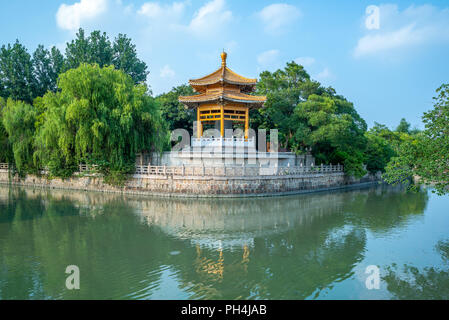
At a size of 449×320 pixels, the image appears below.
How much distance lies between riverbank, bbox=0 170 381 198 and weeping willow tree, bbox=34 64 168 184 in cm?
113

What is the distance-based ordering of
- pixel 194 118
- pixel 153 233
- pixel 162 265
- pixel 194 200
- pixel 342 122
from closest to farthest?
pixel 162 265
pixel 153 233
pixel 194 200
pixel 342 122
pixel 194 118

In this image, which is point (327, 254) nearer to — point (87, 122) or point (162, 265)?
point (162, 265)

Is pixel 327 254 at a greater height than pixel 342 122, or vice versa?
pixel 342 122

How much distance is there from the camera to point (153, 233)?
10000 millimetres

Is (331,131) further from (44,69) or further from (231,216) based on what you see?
(44,69)

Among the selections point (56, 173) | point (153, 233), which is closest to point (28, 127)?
point (56, 173)

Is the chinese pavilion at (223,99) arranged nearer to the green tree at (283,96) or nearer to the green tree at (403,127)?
the green tree at (283,96)

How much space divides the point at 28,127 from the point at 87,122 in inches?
253

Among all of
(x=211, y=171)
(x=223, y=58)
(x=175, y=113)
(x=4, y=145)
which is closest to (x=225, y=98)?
(x=223, y=58)

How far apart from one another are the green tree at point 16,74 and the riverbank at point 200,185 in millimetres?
11915

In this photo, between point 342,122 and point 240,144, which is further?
point 342,122

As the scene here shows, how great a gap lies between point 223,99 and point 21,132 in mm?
12921

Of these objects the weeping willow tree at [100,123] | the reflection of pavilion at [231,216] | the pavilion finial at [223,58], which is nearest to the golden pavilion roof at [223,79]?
the pavilion finial at [223,58]
